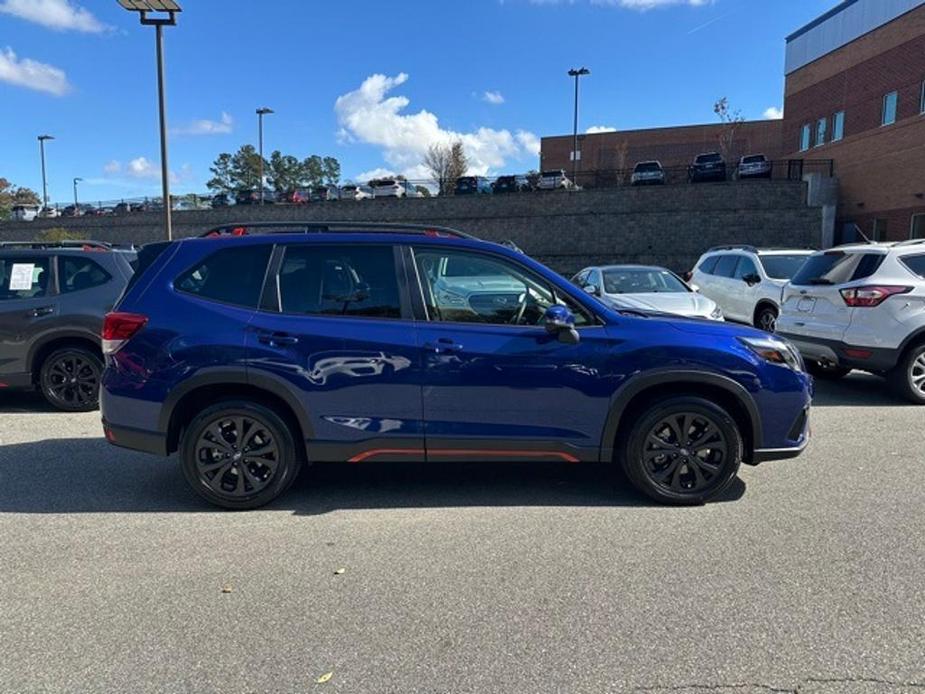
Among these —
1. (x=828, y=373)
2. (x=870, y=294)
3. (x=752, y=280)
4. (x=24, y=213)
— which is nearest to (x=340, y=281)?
(x=870, y=294)

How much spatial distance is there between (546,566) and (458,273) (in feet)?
6.61

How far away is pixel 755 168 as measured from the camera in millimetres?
31391

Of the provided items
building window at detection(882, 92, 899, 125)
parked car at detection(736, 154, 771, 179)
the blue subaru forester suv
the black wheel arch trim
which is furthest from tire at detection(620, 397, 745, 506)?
parked car at detection(736, 154, 771, 179)

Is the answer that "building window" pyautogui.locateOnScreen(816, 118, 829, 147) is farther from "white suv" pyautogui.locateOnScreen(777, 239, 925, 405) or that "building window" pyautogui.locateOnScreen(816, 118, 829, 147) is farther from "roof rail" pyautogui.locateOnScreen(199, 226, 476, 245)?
"roof rail" pyautogui.locateOnScreen(199, 226, 476, 245)

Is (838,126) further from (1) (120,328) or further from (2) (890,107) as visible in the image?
(1) (120,328)

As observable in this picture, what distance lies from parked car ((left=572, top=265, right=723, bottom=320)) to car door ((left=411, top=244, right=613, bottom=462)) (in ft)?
16.1

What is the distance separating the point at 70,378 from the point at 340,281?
466cm

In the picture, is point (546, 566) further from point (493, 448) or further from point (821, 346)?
point (821, 346)

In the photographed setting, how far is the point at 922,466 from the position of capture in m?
5.19

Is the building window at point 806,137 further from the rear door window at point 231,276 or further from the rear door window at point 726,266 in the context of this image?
the rear door window at point 231,276

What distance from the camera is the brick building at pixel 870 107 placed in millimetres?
26203

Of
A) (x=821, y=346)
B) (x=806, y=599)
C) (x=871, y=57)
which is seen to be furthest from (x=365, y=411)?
(x=871, y=57)

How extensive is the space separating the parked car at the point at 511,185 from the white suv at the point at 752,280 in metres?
23.9

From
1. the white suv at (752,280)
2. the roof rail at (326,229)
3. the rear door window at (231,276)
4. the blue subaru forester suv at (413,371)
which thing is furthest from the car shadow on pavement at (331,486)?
the white suv at (752,280)
